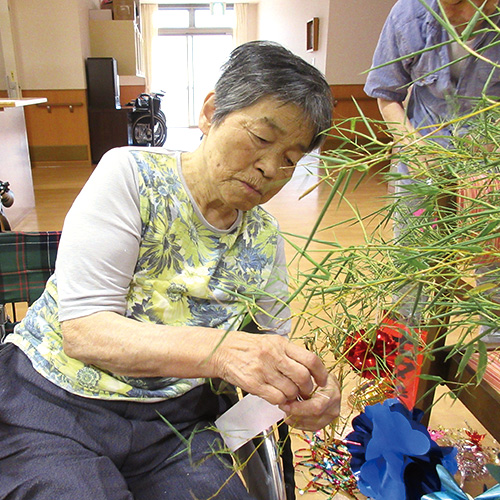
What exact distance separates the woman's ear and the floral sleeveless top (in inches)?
3.5

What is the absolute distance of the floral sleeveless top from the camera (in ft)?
2.81

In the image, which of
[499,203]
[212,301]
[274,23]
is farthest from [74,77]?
[499,203]

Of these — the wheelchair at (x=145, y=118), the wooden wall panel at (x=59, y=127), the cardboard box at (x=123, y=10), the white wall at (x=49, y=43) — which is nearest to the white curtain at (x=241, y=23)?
the cardboard box at (x=123, y=10)

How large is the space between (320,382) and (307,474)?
841mm

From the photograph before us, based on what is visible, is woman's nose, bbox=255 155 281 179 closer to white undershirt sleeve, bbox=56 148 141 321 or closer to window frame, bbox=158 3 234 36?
white undershirt sleeve, bbox=56 148 141 321

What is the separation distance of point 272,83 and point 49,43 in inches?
256

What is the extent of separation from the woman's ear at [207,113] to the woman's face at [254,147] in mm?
50

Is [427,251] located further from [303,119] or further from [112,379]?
[112,379]

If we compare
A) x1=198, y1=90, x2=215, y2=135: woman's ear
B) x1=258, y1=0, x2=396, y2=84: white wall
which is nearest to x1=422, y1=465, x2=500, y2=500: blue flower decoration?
x1=198, y1=90, x2=215, y2=135: woman's ear

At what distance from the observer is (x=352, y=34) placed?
632cm

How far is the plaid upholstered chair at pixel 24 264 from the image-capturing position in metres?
1.08

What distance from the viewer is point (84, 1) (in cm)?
681

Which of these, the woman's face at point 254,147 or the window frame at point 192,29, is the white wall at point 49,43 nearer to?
the woman's face at point 254,147

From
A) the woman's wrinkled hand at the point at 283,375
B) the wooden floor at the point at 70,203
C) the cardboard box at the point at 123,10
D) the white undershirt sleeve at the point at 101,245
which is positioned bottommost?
the wooden floor at the point at 70,203
